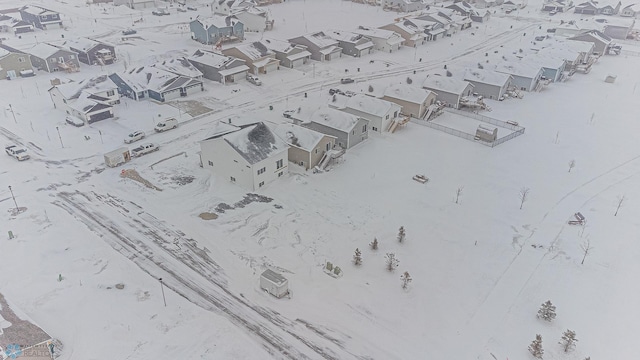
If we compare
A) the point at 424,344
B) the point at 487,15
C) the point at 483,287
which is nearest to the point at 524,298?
the point at 483,287

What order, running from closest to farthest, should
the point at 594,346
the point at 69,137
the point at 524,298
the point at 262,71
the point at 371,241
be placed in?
the point at 594,346
the point at 524,298
the point at 371,241
the point at 69,137
the point at 262,71

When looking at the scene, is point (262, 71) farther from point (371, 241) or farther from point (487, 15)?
point (487, 15)

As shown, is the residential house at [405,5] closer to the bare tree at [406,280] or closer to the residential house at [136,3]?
the residential house at [136,3]

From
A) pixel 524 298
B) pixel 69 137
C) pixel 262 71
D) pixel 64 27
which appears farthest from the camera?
pixel 64 27

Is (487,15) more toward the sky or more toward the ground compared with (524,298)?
more toward the sky

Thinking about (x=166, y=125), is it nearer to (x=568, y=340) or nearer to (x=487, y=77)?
(x=568, y=340)

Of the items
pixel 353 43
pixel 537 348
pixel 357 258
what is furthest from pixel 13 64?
pixel 537 348

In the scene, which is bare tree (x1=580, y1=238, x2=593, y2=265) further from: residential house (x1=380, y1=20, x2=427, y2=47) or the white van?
residential house (x1=380, y1=20, x2=427, y2=47)
